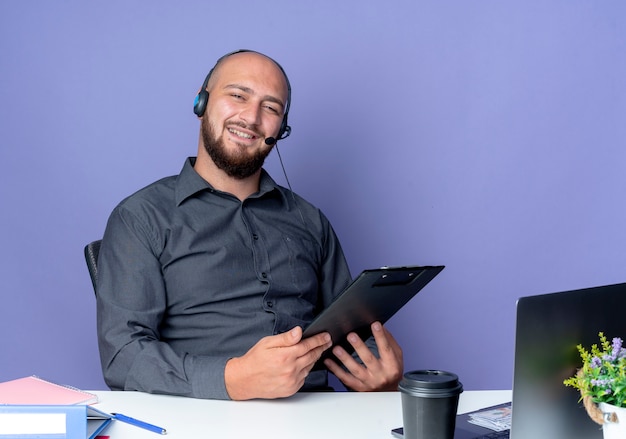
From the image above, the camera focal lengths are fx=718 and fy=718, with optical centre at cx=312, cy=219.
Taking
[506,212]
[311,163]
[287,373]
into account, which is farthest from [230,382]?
[506,212]

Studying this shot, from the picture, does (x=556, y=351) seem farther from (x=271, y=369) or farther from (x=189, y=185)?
(x=189, y=185)

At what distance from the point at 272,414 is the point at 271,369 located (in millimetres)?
95

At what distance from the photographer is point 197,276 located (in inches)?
71.4

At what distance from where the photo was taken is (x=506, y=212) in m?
2.61

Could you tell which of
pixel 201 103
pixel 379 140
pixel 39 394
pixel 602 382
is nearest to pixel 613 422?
pixel 602 382

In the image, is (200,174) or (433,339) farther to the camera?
(433,339)

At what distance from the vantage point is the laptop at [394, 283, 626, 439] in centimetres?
90

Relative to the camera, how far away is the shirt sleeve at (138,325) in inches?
57.1

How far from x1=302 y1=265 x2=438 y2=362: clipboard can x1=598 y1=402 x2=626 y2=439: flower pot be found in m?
0.48

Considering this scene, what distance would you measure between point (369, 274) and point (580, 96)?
1668 mm

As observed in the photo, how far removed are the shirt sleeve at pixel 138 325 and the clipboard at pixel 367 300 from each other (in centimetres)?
24

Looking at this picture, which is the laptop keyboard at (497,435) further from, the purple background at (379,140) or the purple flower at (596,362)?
the purple background at (379,140)

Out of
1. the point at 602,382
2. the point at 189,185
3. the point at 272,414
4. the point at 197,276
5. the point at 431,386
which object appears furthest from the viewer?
the point at 189,185

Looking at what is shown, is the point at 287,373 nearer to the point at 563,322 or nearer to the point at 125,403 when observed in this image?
the point at 125,403
